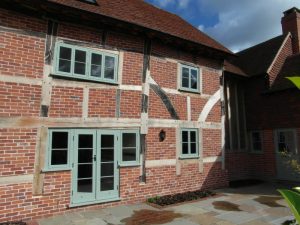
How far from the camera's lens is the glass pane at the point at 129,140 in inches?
319

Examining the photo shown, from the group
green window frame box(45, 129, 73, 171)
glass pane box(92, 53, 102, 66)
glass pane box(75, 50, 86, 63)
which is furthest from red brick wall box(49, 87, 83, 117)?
glass pane box(92, 53, 102, 66)

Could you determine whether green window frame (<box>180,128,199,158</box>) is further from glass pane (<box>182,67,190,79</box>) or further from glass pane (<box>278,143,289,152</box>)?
glass pane (<box>278,143,289,152</box>)

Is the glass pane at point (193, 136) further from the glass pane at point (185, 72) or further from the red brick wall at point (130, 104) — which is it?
the red brick wall at point (130, 104)

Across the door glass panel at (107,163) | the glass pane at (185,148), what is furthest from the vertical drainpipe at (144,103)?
the glass pane at (185,148)

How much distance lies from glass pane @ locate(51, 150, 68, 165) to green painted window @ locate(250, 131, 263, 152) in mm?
8856

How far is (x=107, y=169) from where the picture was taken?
761 centimetres

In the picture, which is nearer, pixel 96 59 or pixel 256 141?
pixel 96 59

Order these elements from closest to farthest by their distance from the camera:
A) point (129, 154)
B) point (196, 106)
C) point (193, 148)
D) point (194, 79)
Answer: point (129, 154) → point (193, 148) → point (196, 106) → point (194, 79)

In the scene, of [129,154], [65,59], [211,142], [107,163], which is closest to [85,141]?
[107,163]

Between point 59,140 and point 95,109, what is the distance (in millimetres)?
1245

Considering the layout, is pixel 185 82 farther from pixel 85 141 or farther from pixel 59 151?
pixel 59 151

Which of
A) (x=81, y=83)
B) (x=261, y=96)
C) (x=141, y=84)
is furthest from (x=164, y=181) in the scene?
(x=261, y=96)

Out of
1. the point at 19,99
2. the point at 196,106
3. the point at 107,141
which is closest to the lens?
the point at 19,99

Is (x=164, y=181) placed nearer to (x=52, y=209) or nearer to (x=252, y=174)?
(x=52, y=209)
